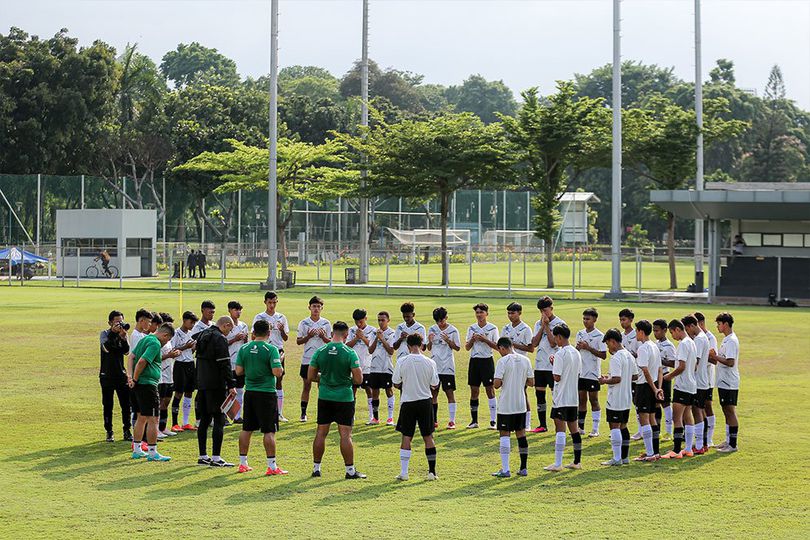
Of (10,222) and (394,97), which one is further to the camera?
(394,97)

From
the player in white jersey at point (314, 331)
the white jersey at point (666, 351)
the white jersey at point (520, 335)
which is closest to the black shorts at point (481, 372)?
the white jersey at point (520, 335)

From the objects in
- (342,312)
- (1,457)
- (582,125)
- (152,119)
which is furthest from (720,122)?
(1,457)

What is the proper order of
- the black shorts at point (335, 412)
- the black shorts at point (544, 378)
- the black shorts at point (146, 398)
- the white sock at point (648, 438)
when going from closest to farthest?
the black shorts at point (335, 412), the black shorts at point (146, 398), the white sock at point (648, 438), the black shorts at point (544, 378)

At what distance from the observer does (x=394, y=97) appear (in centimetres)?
14400

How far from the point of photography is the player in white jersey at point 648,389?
52.1 feet

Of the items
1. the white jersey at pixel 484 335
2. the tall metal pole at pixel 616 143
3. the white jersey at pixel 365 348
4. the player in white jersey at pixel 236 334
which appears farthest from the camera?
the tall metal pole at pixel 616 143

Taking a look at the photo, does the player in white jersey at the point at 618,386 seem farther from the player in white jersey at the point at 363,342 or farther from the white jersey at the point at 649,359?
the player in white jersey at the point at 363,342

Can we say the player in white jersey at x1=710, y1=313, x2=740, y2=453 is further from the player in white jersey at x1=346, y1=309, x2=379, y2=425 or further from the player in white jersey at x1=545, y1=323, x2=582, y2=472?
the player in white jersey at x1=346, y1=309, x2=379, y2=425

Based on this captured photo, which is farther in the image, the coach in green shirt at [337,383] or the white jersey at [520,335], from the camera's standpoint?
the white jersey at [520,335]

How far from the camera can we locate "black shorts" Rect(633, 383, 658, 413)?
1593 cm

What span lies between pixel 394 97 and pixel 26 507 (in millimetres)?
133046

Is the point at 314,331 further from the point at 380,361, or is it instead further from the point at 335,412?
the point at 335,412

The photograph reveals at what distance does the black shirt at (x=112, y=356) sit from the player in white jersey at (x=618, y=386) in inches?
275

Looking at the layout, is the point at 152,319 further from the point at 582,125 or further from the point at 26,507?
the point at 582,125
